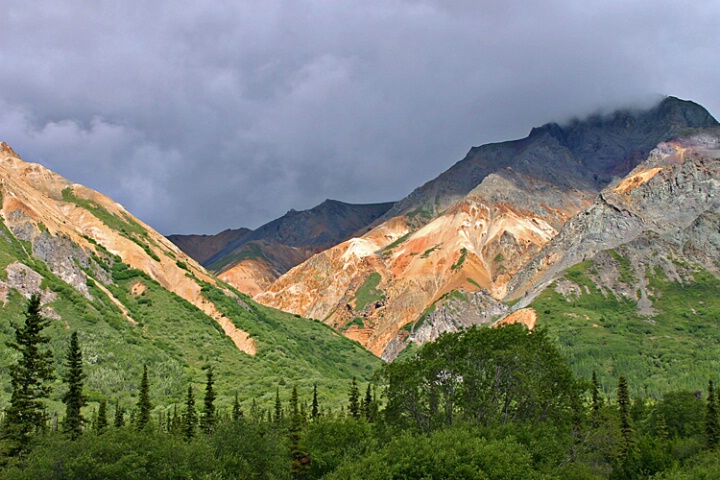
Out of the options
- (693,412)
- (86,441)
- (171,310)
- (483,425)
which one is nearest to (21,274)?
(171,310)

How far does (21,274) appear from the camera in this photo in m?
141

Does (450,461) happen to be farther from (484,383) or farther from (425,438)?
(484,383)

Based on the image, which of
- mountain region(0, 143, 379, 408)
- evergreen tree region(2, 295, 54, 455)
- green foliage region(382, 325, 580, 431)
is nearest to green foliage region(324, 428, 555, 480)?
green foliage region(382, 325, 580, 431)

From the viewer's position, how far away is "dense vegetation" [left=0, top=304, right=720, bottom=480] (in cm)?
4872

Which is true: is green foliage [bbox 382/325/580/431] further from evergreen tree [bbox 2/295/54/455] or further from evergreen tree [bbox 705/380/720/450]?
evergreen tree [bbox 705/380/720/450]

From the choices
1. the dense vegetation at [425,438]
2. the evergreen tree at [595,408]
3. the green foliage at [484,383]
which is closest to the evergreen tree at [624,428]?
the evergreen tree at [595,408]

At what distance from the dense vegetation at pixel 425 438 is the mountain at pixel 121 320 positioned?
5786 cm

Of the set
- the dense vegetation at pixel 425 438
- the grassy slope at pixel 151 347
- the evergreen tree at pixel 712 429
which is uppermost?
the grassy slope at pixel 151 347

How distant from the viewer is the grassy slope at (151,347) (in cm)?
12962

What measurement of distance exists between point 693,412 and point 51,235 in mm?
144667

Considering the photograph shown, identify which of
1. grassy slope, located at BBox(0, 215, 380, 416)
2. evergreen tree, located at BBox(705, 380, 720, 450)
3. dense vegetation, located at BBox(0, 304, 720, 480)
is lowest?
evergreen tree, located at BBox(705, 380, 720, 450)

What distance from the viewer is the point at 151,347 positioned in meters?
151

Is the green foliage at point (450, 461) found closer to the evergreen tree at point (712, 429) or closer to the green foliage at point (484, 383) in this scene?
the green foliage at point (484, 383)

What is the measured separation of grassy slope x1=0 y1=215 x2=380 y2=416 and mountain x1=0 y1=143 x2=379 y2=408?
0.26 meters
